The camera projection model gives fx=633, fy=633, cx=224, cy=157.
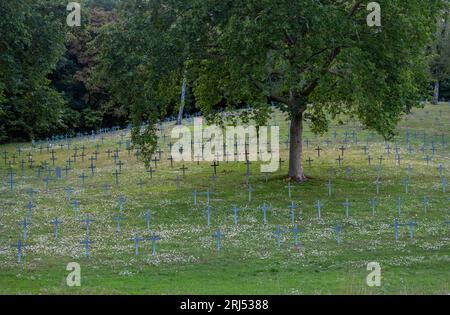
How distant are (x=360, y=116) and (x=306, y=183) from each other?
570cm

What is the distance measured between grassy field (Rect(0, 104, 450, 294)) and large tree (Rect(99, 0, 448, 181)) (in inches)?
195

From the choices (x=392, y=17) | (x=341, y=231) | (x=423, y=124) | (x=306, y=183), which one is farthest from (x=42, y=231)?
(x=423, y=124)

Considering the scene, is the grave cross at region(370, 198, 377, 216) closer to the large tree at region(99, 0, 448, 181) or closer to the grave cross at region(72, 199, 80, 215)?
the large tree at region(99, 0, 448, 181)

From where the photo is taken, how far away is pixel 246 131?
59.4m

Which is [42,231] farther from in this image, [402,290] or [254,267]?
[402,290]

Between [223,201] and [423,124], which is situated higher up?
[423,124]

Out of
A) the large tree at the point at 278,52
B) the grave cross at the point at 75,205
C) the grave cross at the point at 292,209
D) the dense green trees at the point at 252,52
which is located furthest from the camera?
the grave cross at the point at 75,205

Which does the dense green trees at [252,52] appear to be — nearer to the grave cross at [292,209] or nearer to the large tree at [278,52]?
the large tree at [278,52]

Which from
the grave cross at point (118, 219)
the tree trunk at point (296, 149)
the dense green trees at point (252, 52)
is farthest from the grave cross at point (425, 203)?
the grave cross at point (118, 219)

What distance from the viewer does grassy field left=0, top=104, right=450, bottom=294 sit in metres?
22.5

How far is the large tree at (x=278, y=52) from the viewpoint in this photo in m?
34.6

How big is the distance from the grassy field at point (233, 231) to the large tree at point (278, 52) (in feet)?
16.2

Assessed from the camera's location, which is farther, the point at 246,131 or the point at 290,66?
the point at 246,131

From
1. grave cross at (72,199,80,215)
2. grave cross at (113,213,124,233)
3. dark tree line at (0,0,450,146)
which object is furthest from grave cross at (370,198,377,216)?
grave cross at (72,199,80,215)
